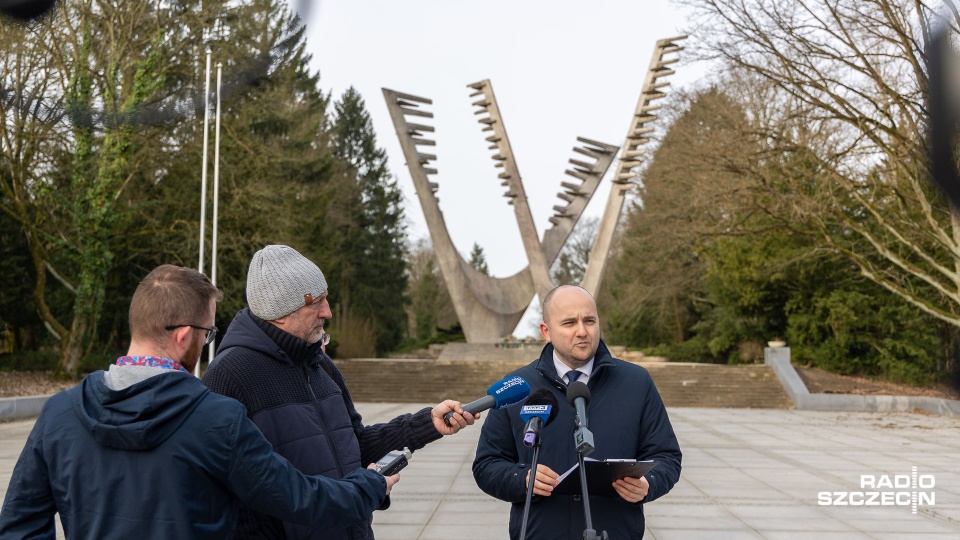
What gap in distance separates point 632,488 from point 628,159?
25498 mm

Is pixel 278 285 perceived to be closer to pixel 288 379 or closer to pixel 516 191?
pixel 288 379

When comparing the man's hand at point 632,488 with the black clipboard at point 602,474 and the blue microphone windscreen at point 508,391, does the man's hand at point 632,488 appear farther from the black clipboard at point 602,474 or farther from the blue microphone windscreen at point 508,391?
the blue microphone windscreen at point 508,391

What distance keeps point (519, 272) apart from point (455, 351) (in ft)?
11.1

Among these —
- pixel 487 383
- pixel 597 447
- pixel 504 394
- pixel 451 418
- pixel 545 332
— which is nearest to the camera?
pixel 504 394

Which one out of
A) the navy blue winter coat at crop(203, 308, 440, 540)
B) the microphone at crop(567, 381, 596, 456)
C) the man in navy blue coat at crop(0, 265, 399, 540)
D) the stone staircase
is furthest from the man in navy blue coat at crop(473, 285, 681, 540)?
the stone staircase

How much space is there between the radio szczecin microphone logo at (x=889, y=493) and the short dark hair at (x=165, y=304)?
6.73 m

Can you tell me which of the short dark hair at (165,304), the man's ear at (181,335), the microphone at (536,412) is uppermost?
the short dark hair at (165,304)

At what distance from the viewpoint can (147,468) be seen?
2064 millimetres

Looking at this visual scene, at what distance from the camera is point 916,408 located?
20.0m

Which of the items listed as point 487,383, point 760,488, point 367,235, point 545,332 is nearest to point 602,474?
point 545,332

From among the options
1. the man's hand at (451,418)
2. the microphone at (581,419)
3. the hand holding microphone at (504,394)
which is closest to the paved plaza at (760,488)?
the man's hand at (451,418)

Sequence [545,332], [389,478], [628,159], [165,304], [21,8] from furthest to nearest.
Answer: [628,159], [545,332], [21,8], [389,478], [165,304]

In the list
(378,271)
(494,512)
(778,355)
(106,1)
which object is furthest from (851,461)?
(378,271)

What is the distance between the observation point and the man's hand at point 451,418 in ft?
8.98
